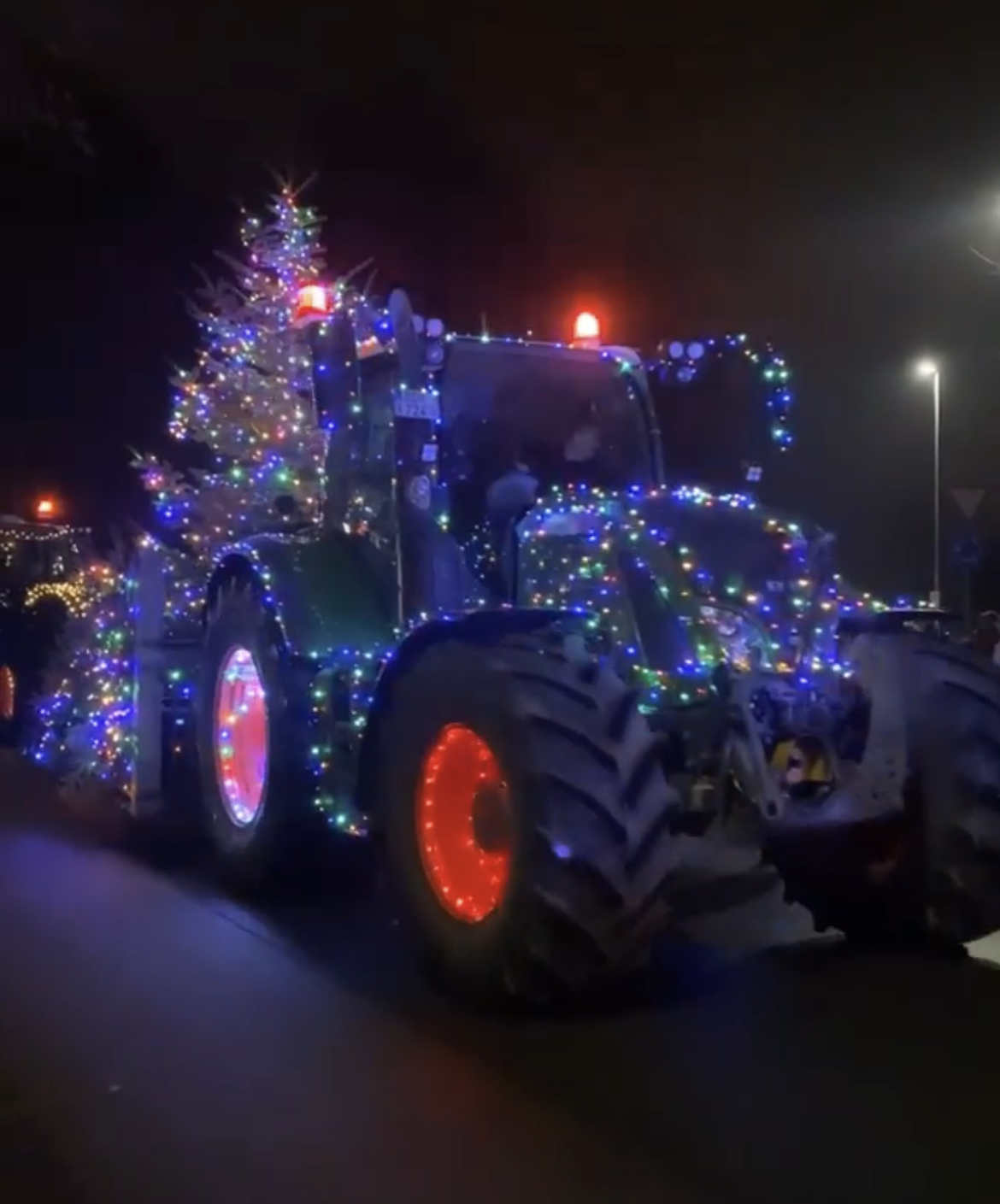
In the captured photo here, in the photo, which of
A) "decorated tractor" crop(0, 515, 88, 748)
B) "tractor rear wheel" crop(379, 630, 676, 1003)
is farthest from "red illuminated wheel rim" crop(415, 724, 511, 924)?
"decorated tractor" crop(0, 515, 88, 748)

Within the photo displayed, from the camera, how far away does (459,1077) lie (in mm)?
5684

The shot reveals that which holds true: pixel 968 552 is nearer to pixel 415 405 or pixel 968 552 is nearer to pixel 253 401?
pixel 253 401

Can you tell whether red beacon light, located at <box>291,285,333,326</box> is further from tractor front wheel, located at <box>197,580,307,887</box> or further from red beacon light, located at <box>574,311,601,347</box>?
tractor front wheel, located at <box>197,580,307,887</box>

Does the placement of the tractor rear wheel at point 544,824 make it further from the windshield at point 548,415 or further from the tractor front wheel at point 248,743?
the windshield at point 548,415

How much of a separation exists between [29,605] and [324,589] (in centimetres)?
699

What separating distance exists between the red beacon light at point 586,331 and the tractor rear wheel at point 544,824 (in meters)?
3.13

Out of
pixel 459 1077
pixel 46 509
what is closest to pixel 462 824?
pixel 459 1077

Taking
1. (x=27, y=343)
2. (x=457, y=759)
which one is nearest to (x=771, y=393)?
(x=457, y=759)

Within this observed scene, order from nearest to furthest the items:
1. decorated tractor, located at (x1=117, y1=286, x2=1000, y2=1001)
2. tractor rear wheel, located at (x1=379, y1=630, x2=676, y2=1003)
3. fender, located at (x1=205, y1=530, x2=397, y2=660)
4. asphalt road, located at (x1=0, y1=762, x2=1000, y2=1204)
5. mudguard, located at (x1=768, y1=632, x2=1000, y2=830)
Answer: asphalt road, located at (x1=0, y1=762, x2=1000, y2=1204), tractor rear wheel, located at (x1=379, y1=630, x2=676, y2=1003), decorated tractor, located at (x1=117, y1=286, x2=1000, y2=1001), mudguard, located at (x1=768, y1=632, x2=1000, y2=830), fender, located at (x1=205, y1=530, x2=397, y2=660)

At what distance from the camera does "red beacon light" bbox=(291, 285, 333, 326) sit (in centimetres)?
926

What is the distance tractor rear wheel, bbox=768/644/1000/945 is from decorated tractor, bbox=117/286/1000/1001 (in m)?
0.01

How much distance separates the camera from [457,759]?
269 inches

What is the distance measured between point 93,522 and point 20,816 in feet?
69.0

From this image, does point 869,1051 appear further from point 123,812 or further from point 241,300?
point 241,300
